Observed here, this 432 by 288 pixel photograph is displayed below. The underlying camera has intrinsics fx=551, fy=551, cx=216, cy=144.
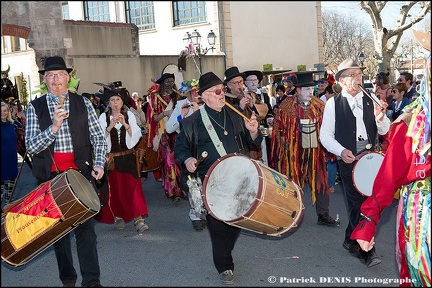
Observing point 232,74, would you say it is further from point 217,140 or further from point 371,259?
point 371,259

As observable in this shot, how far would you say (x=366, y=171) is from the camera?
4.95 m

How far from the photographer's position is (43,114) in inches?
174

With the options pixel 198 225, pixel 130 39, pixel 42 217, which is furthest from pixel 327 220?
pixel 130 39

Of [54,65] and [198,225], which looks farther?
[198,225]

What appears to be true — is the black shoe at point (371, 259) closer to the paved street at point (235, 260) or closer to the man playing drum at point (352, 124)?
the paved street at point (235, 260)

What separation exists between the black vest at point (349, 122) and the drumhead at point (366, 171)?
246 mm

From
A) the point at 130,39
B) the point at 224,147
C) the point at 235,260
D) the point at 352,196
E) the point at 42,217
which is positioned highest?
the point at 130,39

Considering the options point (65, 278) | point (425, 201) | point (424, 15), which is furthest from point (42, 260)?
point (424, 15)

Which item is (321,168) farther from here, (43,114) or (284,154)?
(43,114)

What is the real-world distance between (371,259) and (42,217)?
9.25ft

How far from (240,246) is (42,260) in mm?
2043

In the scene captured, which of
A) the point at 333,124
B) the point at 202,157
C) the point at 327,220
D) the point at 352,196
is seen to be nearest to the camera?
the point at 202,157

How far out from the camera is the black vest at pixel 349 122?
519 centimetres

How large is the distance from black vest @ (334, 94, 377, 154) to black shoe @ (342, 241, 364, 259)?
88 cm
